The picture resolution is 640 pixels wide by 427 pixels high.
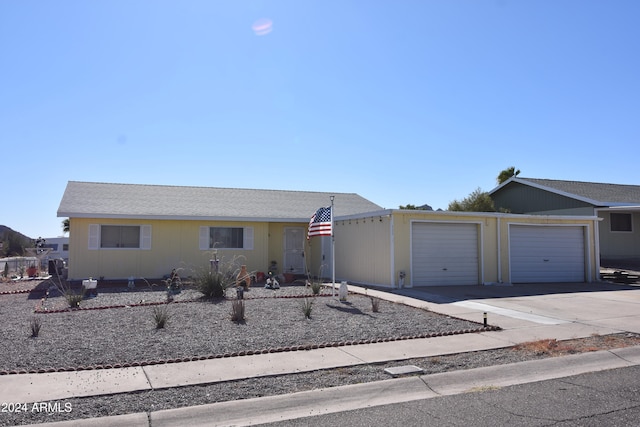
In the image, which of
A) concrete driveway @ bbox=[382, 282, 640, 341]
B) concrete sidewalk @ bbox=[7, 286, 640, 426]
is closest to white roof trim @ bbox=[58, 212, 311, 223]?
concrete driveway @ bbox=[382, 282, 640, 341]

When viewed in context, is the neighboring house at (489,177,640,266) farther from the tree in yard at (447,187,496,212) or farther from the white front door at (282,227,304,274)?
the white front door at (282,227,304,274)

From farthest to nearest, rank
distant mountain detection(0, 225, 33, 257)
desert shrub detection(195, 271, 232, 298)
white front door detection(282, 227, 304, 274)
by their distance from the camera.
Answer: distant mountain detection(0, 225, 33, 257) < white front door detection(282, 227, 304, 274) < desert shrub detection(195, 271, 232, 298)

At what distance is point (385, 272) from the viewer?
54.1 ft

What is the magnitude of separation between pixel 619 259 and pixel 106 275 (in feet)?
80.9

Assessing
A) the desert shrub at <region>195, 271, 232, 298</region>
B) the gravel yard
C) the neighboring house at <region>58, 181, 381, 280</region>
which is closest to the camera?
the gravel yard

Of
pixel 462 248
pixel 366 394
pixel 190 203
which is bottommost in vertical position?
pixel 366 394

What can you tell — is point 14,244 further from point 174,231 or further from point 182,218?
point 182,218

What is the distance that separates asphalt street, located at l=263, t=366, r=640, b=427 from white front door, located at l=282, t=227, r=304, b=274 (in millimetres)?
16266

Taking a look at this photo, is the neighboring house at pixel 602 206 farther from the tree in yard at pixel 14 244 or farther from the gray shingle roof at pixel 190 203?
the tree in yard at pixel 14 244

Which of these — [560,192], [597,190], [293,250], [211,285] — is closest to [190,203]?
[293,250]

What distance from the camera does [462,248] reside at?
17312 mm

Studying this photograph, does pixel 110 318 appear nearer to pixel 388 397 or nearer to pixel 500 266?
pixel 388 397

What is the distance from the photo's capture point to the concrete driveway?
9664 millimetres

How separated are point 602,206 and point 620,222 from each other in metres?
3.12
